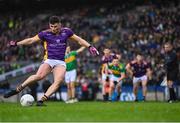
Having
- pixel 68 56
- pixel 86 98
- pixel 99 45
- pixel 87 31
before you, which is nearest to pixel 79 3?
pixel 87 31

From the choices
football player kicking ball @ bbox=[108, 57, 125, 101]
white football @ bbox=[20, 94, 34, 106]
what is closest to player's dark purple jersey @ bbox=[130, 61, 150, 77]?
football player kicking ball @ bbox=[108, 57, 125, 101]

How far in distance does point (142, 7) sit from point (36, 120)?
32048 mm

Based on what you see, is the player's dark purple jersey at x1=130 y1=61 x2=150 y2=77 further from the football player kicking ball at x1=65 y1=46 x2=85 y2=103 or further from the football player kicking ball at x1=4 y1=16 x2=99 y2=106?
the football player kicking ball at x1=4 y1=16 x2=99 y2=106

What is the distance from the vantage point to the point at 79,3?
1861 inches

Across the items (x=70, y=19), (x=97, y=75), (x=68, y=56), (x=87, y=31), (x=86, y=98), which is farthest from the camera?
(x=70, y=19)

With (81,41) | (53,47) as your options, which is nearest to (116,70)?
(81,41)

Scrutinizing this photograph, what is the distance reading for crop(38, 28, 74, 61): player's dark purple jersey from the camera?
15703mm

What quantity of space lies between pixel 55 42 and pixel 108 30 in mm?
24409

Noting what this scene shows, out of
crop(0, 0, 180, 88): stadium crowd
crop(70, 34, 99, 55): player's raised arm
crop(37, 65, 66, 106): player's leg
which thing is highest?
crop(0, 0, 180, 88): stadium crowd

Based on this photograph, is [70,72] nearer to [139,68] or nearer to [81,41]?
[139,68]

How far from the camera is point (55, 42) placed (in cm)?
1577

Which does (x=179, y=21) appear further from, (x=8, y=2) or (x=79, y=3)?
(x=8, y=2)

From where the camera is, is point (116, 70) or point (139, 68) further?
point (139, 68)

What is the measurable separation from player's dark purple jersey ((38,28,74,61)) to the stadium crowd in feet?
46.0
